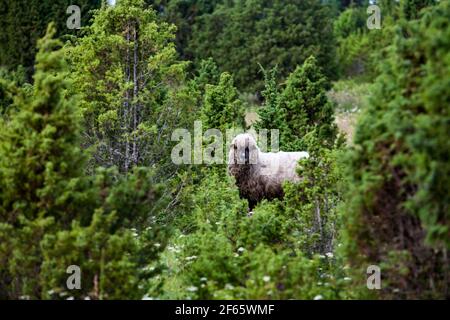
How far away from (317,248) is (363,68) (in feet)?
101

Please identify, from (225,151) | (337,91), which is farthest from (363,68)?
(225,151)

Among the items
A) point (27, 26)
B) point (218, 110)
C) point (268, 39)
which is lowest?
point (218, 110)

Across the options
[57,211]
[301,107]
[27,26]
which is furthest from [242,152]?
[27,26]

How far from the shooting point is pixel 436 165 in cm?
682

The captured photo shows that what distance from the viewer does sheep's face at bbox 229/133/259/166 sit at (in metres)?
14.2

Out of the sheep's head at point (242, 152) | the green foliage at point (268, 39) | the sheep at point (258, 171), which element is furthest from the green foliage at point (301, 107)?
the green foliage at point (268, 39)

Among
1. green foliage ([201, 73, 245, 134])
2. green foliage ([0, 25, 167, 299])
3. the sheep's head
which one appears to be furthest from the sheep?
green foliage ([0, 25, 167, 299])

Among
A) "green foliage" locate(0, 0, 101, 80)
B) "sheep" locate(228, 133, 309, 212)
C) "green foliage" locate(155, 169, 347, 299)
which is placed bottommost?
"green foliage" locate(155, 169, 347, 299)

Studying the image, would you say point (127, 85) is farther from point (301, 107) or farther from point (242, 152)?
point (301, 107)

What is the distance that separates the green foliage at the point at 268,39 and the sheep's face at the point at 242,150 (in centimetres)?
1771

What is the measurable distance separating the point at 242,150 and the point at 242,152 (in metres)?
0.04

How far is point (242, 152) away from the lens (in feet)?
46.9

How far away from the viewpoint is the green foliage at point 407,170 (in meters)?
6.97

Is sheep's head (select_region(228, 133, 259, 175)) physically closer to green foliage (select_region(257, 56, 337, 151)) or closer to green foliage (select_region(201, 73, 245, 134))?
green foliage (select_region(201, 73, 245, 134))
